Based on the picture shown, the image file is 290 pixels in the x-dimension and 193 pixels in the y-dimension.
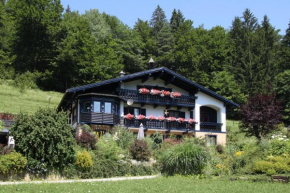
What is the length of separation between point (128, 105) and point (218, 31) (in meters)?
39.7

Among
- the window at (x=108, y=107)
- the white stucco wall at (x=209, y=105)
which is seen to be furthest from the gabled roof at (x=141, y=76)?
the window at (x=108, y=107)

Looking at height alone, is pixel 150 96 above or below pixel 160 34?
below

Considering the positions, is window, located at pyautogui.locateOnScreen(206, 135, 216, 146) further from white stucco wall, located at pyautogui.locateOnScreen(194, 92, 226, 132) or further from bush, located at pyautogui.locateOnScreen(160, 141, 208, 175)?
bush, located at pyautogui.locateOnScreen(160, 141, 208, 175)

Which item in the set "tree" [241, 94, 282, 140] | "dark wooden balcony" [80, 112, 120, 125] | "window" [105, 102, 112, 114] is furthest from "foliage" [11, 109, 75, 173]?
"tree" [241, 94, 282, 140]

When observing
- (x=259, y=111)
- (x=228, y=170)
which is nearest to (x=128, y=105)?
(x=259, y=111)

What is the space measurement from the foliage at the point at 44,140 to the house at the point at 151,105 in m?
12.6

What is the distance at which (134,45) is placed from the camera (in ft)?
232

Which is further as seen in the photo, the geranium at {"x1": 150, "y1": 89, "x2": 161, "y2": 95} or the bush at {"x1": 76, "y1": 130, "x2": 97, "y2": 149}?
the geranium at {"x1": 150, "y1": 89, "x2": 161, "y2": 95}

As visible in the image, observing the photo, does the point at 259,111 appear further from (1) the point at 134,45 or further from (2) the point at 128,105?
(1) the point at 134,45

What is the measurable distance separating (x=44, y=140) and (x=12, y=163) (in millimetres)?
1977

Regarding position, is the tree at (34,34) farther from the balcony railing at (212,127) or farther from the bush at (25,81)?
the balcony railing at (212,127)

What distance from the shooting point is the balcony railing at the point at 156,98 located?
121ft

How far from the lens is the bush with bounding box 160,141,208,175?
21.2 meters

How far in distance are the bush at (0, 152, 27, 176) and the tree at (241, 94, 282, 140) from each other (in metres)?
22.3
